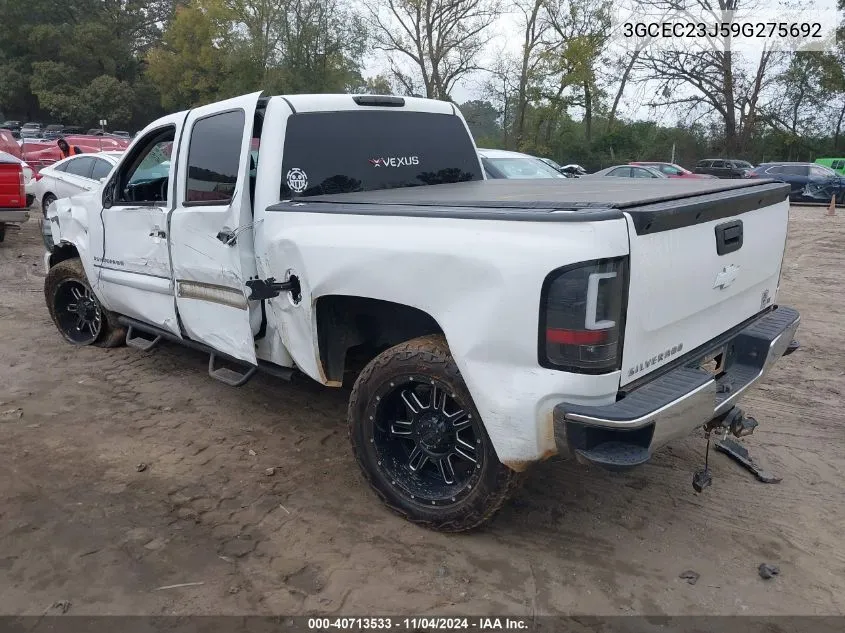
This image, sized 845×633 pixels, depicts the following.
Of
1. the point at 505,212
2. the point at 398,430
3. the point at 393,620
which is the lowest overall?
the point at 393,620

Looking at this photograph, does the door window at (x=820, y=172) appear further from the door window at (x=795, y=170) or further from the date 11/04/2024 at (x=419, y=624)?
the date 11/04/2024 at (x=419, y=624)

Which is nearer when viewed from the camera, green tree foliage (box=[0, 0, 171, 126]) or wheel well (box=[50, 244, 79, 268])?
wheel well (box=[50, 244, 79, 268])

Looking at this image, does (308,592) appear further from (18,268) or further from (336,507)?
(18,268)

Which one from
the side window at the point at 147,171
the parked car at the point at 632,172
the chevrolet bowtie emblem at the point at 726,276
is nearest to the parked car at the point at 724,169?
the parked car at the point at 632,172

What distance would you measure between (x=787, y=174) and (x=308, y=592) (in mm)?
25486

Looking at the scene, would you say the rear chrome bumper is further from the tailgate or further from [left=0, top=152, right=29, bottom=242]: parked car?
[left=0, top=152, right=29, bottom=242]: parked car

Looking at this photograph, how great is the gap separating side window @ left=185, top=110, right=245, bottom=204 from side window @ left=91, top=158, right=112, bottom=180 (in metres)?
7.71

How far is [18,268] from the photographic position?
32.5 feet

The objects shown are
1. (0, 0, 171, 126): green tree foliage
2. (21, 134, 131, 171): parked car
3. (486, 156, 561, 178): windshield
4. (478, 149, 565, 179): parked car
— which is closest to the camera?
(478, 149, 565, 179): parked car

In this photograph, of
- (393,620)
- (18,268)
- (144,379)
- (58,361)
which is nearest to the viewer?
(393,620)

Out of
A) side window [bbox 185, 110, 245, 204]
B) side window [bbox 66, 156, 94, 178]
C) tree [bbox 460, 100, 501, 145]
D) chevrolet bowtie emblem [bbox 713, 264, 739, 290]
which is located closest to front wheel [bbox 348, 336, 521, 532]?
chevrolet bowtie emblem [bbox 713, 264, 739, 290]

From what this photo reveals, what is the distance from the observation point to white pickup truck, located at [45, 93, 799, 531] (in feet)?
8.81

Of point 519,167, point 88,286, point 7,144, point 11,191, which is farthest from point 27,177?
point 519,167

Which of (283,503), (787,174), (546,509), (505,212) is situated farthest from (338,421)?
(787,174)
